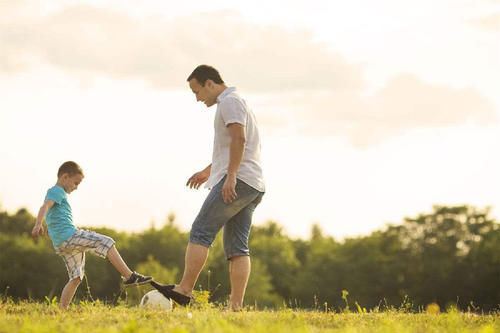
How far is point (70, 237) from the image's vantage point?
7.55m

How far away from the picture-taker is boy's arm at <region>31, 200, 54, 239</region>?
7.17 m

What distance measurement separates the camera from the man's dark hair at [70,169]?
25.4ft

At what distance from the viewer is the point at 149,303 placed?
7094 millimetres

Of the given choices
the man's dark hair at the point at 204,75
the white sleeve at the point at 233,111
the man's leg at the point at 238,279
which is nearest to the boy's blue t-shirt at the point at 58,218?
the man's leg at the point at 238,279

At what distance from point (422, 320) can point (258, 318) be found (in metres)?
1.92

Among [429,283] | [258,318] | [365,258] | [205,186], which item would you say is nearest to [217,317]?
[258,318]

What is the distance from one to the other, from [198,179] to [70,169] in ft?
5.05

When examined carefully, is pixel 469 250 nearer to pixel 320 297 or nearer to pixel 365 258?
pixel 365 258

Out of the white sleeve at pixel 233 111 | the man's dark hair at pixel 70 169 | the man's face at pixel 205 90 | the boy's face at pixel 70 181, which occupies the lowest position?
the boy's face at pixel 70 181

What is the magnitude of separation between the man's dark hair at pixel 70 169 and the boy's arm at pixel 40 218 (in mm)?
422

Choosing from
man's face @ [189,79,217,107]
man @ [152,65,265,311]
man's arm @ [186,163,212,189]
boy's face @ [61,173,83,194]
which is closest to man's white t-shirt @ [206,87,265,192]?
man @ [152,65,265,311]

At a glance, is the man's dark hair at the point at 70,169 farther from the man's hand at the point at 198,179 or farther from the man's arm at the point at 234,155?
the man's arm at the point at 234,155

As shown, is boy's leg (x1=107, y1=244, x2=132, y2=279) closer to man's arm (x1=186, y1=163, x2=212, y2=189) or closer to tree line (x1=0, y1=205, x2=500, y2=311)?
man's arm (x1=186, y1=163, x2=212, y2=189)

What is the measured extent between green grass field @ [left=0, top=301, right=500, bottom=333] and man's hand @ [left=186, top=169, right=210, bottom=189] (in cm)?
152
